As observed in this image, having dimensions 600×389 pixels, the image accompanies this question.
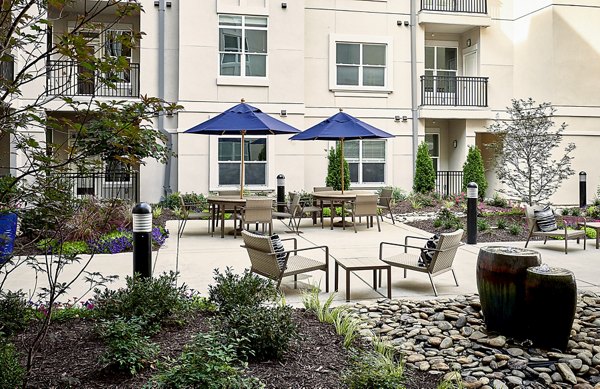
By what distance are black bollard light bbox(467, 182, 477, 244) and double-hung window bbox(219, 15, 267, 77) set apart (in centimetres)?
983

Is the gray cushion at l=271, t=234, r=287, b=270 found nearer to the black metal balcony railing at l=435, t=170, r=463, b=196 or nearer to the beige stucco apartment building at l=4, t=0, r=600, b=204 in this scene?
the beige stucco apartment building at l=4, t=0, r=600, b=204

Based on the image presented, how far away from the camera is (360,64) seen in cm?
2022

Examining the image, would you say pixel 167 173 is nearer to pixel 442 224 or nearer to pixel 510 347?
pixel 442 224

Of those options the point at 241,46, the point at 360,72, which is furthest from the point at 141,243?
the point at 360,72

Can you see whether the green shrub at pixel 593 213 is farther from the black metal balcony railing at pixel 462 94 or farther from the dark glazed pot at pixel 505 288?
the dark glazed pot at pixel 505 288

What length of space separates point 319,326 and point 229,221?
10.2 meters

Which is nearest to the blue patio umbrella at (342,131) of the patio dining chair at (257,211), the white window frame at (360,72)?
the patio dining chair at (257,211)

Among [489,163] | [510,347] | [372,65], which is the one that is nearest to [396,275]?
[510,347]

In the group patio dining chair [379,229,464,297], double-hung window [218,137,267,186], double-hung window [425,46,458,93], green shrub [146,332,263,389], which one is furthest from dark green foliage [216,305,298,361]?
double-hung window [425,46,458,93]

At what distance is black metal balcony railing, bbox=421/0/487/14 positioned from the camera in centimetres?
2102

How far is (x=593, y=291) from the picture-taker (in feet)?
23.6

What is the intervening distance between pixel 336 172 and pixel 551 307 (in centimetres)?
1393

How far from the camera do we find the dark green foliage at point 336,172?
60.7 feet

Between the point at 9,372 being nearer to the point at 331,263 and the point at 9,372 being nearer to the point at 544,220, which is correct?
the point at 331,263
